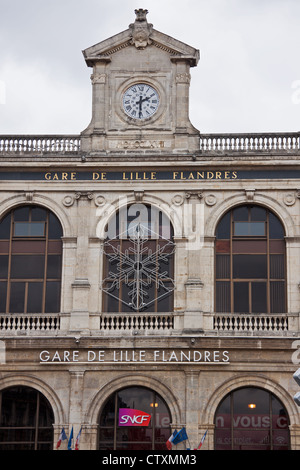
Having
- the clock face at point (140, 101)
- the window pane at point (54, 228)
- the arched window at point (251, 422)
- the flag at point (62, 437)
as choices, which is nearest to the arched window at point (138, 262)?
the window pane at point (54, 228)

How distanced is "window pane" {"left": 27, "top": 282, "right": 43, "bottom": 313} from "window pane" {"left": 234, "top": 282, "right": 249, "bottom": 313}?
7293mm

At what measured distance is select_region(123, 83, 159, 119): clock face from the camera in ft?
132

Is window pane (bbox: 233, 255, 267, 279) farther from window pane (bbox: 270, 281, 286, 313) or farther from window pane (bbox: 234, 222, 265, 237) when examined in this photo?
window pane (bbox: 234, 222, 265, 237)

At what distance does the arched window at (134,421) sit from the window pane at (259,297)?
4.90 meters

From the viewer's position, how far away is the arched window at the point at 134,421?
122ft

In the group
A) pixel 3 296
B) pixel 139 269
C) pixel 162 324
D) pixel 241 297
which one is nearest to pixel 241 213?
pixel 241 297

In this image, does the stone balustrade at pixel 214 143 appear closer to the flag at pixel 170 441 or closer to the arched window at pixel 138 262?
the arched window at pixel 138 262

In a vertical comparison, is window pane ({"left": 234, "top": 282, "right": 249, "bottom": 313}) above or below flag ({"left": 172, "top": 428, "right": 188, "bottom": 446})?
above

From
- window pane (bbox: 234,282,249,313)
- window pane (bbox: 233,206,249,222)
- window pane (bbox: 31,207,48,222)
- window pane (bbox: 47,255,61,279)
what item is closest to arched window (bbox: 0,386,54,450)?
window pane (bbox: 47,255,61,279)

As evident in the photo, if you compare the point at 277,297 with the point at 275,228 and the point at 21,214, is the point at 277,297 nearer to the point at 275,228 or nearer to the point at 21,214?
the point at 275,228

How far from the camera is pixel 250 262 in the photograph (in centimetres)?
3872

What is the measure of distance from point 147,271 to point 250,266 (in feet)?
12.6

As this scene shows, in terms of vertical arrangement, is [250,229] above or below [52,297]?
above
